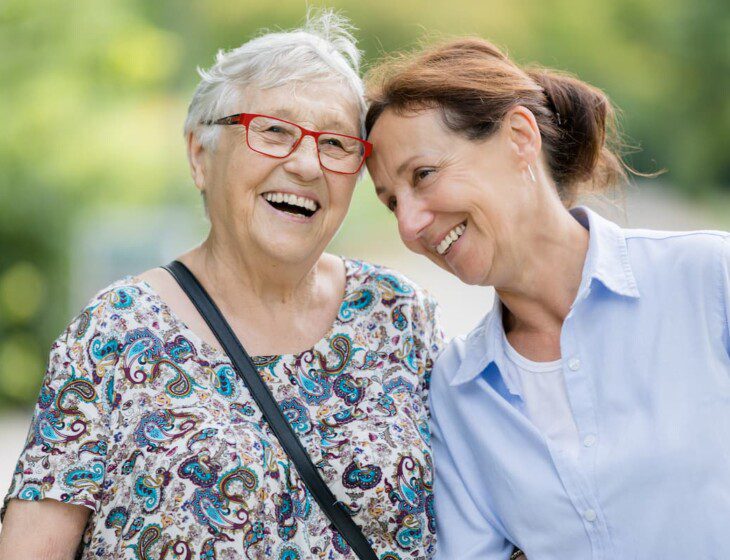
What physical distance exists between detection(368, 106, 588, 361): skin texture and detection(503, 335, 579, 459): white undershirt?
40mm

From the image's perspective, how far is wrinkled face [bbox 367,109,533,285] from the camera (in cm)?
204

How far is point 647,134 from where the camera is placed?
30.1 ft

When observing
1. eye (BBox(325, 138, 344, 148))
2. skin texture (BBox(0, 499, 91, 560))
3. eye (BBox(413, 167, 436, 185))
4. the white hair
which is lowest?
skin texture (BBox(0, 499, 91, 560))

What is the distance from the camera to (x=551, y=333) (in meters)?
2.14

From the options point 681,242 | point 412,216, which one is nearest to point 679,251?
point 681,242

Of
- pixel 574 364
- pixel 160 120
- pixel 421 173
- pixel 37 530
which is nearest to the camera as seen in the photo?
pixel 37 530

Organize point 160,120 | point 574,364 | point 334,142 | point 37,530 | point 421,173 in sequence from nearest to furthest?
point 37,530 → point 574,364 → point 421,173 → point 334,142 → point 160,120

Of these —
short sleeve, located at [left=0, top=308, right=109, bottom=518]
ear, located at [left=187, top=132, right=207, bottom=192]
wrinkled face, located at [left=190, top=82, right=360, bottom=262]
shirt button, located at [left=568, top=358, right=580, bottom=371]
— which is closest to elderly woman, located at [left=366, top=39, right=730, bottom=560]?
shirt button, located at [left=568, top=358, right=580, bottom=371]

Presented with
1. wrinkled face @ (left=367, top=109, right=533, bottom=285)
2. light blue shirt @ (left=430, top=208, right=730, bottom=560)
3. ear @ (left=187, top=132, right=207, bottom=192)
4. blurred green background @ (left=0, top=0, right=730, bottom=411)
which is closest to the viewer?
light blue shirt @ (left=430, top=208, right=730, bottom=560)

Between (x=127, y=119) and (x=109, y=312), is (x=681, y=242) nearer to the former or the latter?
(x=109, y=312)

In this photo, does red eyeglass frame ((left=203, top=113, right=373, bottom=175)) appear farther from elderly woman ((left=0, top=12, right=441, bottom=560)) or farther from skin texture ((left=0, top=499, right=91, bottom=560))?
skin texture ((left=0, top=499, right=91, bottom=560))

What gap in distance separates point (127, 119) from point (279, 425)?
5275mm

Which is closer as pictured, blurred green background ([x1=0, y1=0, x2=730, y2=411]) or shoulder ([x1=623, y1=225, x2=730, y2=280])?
shoulder ([x1=623, y1=225, x2=730, y2=280])

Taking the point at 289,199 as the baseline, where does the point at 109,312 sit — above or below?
below
